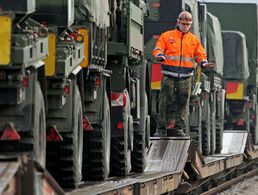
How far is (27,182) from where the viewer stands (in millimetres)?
7715

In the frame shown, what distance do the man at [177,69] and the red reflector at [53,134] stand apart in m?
6.32

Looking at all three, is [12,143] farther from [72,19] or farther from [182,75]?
[182,75]

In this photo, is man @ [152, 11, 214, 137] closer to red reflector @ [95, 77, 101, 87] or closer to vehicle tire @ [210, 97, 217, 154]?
red reflector @ [95, 77, 101, 87]

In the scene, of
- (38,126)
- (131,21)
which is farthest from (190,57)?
(38,126)

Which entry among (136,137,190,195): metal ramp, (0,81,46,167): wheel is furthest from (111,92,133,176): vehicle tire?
(0,81,46,167): wheel

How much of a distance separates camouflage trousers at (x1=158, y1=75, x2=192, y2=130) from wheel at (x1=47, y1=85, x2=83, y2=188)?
608 centimetres

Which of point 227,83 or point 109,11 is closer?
point 109,11

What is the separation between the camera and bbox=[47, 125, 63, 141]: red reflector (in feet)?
38.1

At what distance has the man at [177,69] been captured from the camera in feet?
59.8

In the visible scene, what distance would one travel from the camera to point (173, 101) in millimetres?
18609

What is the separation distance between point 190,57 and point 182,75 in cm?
28

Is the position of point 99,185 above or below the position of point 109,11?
below

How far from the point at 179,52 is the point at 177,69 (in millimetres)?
252

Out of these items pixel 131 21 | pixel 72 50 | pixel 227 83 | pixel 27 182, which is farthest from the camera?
pixel 227 83
